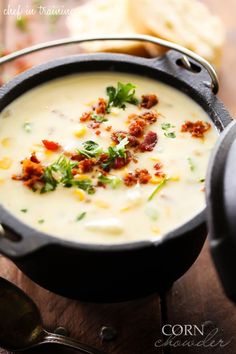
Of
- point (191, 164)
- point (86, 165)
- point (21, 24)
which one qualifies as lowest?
point (191, 164)

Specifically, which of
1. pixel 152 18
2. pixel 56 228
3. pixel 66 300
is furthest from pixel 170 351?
pixel 152 18

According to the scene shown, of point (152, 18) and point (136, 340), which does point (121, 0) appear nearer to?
point (152, 18)

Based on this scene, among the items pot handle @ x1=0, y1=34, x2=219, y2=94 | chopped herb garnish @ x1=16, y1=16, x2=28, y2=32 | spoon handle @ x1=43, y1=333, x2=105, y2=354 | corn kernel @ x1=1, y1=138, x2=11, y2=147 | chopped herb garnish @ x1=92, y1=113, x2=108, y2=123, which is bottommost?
spoon handle @ x1=43, y1=333, x2=105, y2=354

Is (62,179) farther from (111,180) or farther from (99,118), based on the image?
(99,118)

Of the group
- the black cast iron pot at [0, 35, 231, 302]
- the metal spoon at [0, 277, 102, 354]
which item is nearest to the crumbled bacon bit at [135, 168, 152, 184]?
the black cast iron pot at [0, 35, 231, 302]

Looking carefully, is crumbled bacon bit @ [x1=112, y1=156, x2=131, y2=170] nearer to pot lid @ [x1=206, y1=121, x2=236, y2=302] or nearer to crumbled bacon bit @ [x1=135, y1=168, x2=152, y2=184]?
crumbled bacon bit @ [x1=135, y1=168, x2=152, y2=184]

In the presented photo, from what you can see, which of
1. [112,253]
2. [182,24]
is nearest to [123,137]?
[112,253]

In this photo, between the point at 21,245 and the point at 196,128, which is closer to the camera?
the point at 21,245
